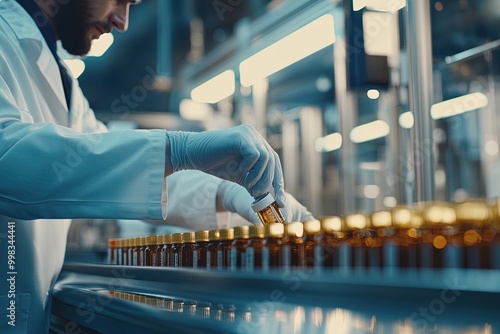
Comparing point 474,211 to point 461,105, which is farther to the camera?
point 461,105

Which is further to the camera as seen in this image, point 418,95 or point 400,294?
point 418,95

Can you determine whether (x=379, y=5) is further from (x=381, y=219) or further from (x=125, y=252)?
(x=381, y=219)

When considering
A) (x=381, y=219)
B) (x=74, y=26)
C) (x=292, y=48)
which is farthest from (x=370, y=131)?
(x=381, y=219)

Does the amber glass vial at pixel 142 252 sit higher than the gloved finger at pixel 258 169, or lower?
lower

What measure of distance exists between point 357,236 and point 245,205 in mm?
904

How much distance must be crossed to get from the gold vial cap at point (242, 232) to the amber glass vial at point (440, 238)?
0.44 metres

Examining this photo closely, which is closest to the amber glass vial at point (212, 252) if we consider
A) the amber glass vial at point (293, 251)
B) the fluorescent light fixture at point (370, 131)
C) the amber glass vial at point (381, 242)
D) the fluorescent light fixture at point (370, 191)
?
the amber glass vial at point (293, 251)

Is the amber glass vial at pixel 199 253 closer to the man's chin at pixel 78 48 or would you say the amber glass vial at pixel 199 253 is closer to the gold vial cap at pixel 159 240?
the gold vial cap at pixel 159 240

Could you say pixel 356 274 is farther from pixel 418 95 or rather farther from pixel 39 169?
pixel 418 95

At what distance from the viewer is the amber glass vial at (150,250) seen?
1.94 meters

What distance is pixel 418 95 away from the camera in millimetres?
2191

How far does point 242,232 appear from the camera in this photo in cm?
142

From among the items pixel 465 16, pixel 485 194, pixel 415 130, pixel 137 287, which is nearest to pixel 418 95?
pixel 415 130

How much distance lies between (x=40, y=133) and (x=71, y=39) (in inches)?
39.7
